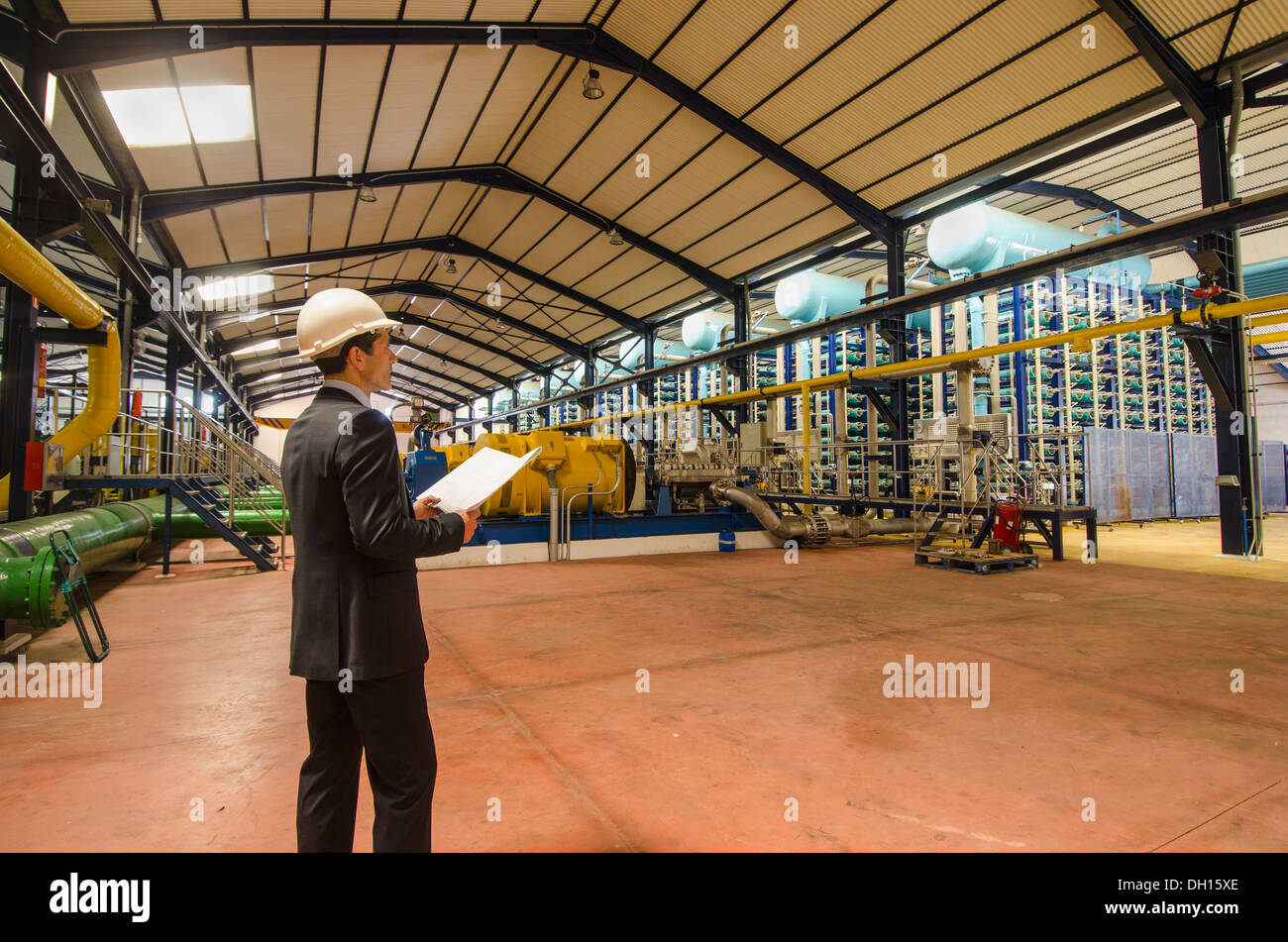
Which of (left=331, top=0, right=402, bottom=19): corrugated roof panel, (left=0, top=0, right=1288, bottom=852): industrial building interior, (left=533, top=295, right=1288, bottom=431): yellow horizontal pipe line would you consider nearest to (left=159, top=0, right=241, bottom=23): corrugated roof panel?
(left=0, top=0, right=1288, bottom=852): industrial building interior

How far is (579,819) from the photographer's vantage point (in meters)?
2.59

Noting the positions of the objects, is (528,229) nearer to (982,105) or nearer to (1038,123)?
(982,105)

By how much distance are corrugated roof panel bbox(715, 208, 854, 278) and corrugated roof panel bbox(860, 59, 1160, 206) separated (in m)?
1.29

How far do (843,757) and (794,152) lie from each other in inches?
506

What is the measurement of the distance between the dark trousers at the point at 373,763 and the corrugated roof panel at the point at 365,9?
10.6 meters

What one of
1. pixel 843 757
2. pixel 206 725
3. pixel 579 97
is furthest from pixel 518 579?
pixel 579 97

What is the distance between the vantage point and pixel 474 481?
197cm

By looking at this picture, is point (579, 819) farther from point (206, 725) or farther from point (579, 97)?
point (579, 97)

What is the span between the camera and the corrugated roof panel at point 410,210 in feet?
50.9

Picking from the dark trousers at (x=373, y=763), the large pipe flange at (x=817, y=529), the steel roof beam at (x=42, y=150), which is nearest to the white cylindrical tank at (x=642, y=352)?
the large pipe flange at (x=817, y=529)

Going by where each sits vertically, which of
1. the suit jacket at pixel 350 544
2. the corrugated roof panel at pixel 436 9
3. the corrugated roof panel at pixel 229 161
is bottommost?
the suit jacket at pixel 350 544

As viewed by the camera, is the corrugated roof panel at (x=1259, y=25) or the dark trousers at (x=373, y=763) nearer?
the dark trousers at (x=373, y=763)

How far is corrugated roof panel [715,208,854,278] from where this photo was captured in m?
14.4

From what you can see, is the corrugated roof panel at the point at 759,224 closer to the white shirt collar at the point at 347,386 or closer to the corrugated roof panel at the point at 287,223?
the corrugated roof panel at the point at 287,223
